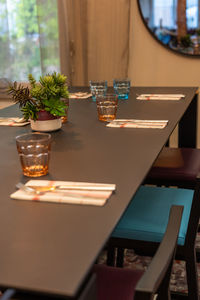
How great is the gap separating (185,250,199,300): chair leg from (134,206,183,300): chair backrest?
0.39m

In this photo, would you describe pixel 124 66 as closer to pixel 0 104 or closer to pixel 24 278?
pixel 0 104

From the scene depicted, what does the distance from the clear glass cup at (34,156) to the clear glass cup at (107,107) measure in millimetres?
673

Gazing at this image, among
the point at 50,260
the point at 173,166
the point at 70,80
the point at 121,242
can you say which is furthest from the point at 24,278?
the point at 70,80

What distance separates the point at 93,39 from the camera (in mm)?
3768

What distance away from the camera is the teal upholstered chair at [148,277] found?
2.75 feet

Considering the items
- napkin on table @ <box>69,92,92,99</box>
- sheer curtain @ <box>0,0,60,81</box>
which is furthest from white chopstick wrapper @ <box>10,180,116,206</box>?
sheer curtain @ <box>0,0,60,81</box>

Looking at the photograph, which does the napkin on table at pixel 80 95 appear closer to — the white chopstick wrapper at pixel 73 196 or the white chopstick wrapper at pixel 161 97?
the white chopstick wrapper at pixel 161 97

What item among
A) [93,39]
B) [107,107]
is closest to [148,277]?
[107,107]

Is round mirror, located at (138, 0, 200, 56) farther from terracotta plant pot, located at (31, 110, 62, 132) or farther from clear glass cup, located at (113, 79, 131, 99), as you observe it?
terracotta plant pot, located at (31, 110, 62, 132)

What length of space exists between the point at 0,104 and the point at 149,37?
55.0 inches

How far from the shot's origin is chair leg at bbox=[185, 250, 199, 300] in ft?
5.00

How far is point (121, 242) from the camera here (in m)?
1.53

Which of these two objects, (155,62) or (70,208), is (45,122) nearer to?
(70,208)

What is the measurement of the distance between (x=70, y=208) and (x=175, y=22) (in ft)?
9.78
